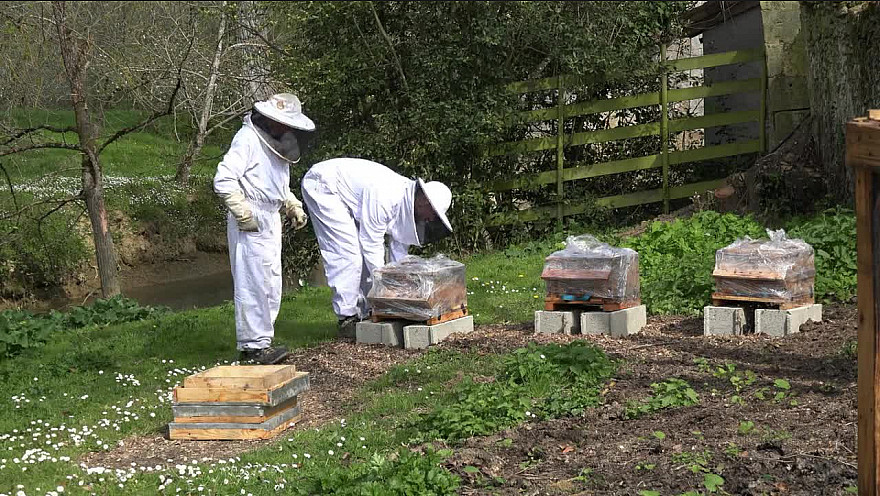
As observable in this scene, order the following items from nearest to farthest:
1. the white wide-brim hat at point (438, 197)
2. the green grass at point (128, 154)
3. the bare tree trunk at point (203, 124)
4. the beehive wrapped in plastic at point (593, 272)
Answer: the beehive wrapped in plastic at point (593, 272)
the white wide-brim hat at point (438, 197)
the bare tree trunk at point (203, 124)
the green grass at point (128, 154)

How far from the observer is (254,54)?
17.0m

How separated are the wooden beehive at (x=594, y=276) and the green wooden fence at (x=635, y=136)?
6388mm

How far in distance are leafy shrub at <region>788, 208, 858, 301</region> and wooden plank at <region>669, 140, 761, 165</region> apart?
18.1 feet

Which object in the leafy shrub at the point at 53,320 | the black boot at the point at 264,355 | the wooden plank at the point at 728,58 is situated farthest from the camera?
the wooden plank at the point at 728,58

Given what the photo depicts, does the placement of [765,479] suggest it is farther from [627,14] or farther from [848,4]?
[627,14]

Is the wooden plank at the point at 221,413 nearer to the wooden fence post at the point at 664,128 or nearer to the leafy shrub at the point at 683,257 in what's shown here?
the leafy shrub at the point at 683,257

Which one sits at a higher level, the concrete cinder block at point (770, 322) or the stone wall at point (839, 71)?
the stone wall at point (839, 71)

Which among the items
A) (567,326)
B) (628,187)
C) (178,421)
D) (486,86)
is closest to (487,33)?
(486,86)

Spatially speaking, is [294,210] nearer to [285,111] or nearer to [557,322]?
[285,111]

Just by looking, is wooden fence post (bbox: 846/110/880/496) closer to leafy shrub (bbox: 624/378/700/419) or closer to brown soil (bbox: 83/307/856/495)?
brown soil (bbox: 83/307/856/495)

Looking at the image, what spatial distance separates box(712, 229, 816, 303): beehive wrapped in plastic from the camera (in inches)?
319

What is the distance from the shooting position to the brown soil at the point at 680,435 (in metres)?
4.90

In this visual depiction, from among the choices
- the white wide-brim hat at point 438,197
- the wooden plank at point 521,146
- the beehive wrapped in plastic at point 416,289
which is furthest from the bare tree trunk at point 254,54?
the beehive wrapped in plastic at point 416,289

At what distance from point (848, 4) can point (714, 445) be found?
8.17m
